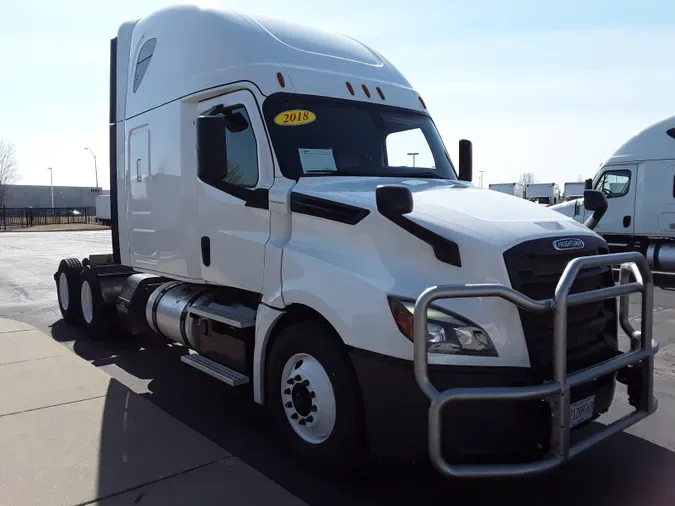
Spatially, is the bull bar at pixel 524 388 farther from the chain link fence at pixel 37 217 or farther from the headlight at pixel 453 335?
the chain link fence at pixel 37 217

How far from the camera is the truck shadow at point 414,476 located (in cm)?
388

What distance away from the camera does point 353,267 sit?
12.4 feet

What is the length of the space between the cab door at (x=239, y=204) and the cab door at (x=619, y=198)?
1219cm

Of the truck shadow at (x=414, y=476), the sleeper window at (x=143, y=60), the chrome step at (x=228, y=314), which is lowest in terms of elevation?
the truck shadow at (x=414, y=476)

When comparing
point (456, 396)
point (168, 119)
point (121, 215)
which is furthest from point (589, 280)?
point (121, 215)

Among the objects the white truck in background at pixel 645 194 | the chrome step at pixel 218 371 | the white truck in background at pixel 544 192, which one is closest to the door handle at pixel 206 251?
the chrome step at pixel 218 371

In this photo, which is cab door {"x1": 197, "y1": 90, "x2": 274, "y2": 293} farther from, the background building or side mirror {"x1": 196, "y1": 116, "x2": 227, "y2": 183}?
the background building

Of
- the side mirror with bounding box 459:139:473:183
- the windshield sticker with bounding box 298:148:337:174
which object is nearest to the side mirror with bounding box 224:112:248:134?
the windshield sticker with bounding box 298:148:337:174

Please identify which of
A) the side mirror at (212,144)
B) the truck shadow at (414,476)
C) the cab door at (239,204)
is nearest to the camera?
the truck shadow at (414,476)

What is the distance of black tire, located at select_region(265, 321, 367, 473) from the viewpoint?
3.74 meters

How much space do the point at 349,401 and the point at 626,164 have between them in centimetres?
1358

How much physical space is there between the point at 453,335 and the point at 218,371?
2355mm

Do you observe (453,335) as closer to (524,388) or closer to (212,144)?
(524,388)

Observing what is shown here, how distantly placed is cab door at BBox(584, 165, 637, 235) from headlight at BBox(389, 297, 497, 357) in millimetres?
12897
